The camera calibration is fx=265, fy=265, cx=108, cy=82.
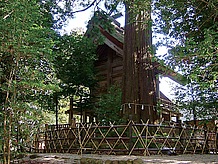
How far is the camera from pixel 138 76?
30.7ft

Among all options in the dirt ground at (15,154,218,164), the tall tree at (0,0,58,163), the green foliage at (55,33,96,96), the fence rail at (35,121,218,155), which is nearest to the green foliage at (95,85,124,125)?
the fence rail at (35,121,218,155)

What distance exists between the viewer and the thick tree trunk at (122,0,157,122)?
8.98 metres

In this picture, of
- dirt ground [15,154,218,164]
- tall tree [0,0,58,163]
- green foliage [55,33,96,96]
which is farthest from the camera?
green foliage [55,33,96,96]

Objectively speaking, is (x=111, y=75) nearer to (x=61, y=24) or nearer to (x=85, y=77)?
(x=85, y=77)

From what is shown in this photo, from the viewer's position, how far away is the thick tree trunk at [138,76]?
29.5 ft

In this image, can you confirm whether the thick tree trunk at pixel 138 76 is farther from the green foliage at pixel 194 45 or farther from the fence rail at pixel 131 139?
the green foliage at pixel 194 45

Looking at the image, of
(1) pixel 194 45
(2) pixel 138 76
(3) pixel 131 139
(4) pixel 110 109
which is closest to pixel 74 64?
(4) pixel 110 109

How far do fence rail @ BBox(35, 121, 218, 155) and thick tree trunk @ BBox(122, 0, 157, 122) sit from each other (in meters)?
0.87

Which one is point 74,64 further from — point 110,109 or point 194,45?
point 194,45

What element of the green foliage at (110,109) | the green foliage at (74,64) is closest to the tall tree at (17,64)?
the green foliage at (110,109)

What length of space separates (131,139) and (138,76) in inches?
110

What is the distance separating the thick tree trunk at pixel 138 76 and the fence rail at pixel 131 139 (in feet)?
2.85

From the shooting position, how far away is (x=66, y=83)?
11977 mm

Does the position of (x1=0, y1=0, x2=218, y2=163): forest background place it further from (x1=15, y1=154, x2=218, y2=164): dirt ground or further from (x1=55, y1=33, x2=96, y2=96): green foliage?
(x1=55, y1=33, x2=96, y2=96): green foliage
